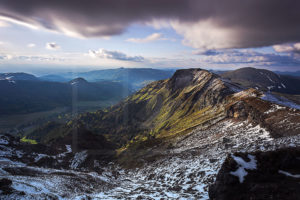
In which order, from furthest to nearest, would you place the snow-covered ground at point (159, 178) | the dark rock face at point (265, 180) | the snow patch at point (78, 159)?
1. the snow patch at point (78, 159)
2. the snow-covered ground at point (159, 178)
3. the dark rock face at point (265, 180)

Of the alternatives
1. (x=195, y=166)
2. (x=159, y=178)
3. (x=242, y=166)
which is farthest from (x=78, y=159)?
(x=242, y=166)

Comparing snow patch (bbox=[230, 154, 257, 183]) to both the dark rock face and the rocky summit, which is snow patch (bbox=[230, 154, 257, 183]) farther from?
the dark rock face

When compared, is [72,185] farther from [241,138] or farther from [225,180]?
[241,138]

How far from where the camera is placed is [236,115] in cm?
7238

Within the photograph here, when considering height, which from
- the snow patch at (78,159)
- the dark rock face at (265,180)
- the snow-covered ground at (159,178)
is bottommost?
the snow patch at (78,159)

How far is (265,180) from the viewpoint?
19.6 metres

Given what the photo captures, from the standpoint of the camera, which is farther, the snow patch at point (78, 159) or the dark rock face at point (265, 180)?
the snow patch at point (78, 159)

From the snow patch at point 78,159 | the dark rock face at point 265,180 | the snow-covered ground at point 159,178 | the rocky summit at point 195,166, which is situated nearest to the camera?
the dark rock face at point 265,180

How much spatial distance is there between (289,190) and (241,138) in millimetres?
38381

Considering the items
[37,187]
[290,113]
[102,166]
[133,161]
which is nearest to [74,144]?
[102,166]

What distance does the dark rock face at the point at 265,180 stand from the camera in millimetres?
17016

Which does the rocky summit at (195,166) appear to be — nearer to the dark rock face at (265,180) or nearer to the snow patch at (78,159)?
the dark rock face at (265,180)

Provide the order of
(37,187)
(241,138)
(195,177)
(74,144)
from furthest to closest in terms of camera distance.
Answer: (74,144)
(241,138)
(195,177)
(37,187)

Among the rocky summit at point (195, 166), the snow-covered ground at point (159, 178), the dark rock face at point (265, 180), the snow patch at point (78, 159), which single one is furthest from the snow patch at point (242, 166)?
the snow patch at point (78, 159)
